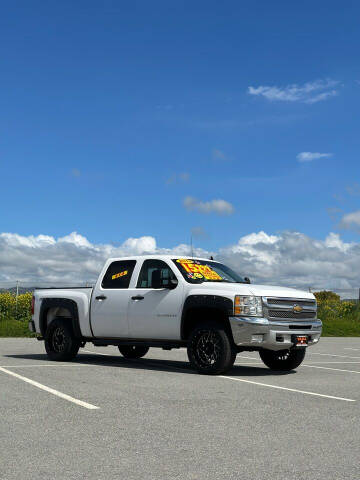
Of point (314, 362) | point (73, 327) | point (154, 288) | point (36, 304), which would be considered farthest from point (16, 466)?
point (314, 362)

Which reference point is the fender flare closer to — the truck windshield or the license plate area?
the truck windshield

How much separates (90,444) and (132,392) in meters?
3.31

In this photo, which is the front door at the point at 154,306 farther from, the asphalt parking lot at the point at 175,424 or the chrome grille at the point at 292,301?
the chrome grille at the point at 292,301

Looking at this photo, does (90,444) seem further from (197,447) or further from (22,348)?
(22,348)

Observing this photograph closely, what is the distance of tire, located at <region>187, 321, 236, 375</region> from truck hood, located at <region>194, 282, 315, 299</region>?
1.97 feet

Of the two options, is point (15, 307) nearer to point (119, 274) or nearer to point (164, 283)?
point (119, 274)

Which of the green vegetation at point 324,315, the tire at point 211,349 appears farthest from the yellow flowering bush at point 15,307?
the tire at point 211,349

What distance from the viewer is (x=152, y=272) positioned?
1287cm

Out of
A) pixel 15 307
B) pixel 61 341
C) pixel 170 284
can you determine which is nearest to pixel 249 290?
pixel 170 284

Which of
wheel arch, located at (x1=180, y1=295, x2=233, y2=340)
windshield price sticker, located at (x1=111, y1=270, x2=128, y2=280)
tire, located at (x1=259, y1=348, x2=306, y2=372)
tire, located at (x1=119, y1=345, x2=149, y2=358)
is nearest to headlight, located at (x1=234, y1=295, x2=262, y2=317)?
wheel arch, located at (x1=180, y1=295, x2=233, y2=340)

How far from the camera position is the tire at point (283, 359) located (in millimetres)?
12789

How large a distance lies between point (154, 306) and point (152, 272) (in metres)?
0.73

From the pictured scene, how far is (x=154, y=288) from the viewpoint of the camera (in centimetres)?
1255

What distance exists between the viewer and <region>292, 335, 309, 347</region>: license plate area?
459 inches
